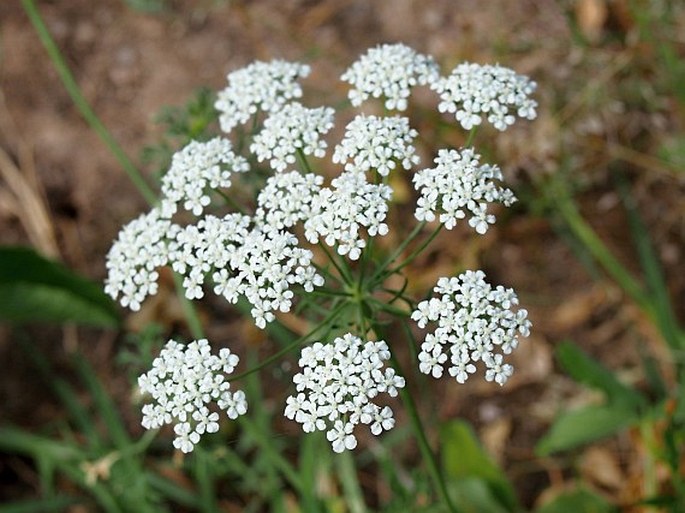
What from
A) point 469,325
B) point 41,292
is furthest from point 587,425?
point 41,292

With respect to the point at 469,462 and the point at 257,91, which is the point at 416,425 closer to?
the point at 257,91

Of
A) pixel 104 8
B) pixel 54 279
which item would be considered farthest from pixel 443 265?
pixel 104 8

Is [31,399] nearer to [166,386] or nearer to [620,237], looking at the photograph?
[166,386]

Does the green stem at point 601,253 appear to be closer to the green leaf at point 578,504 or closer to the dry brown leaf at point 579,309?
the dry brown leaf at point 579,309

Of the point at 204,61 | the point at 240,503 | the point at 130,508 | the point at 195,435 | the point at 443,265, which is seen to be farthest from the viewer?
the point at 204,61

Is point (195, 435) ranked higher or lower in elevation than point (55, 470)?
lower
